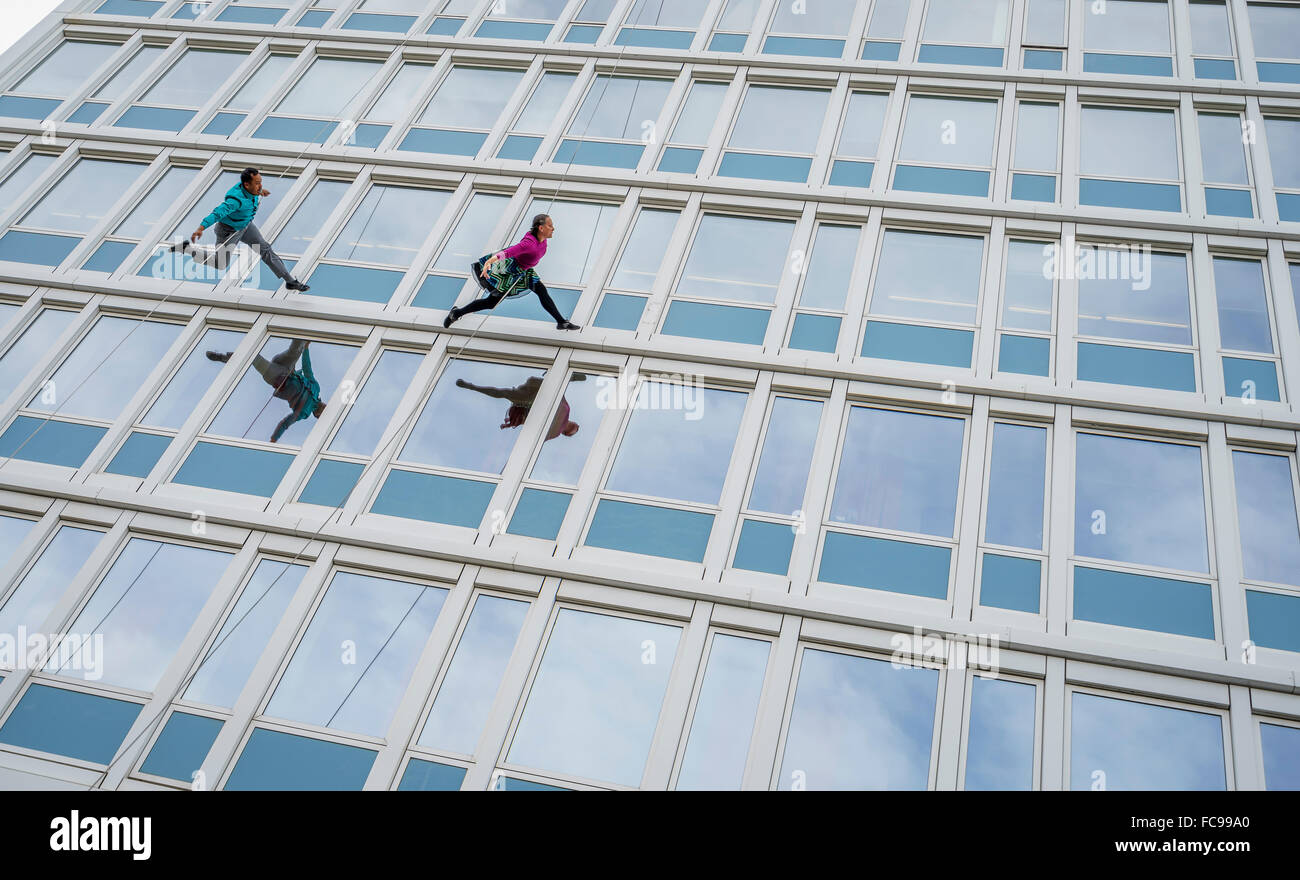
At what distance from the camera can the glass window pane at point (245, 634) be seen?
34.0 ft

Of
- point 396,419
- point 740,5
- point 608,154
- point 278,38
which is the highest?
Result: point 740,5

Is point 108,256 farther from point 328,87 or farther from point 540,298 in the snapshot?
point 540,298

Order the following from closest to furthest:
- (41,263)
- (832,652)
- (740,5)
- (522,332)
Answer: (832,652)
(522,332)
(41,263)
(740,5)

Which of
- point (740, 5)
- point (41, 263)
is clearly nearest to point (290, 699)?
point (41, 263)

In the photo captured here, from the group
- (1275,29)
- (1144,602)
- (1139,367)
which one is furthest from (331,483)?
(1275,29)

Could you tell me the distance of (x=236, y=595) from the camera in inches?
432

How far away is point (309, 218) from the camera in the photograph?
14.4 metres

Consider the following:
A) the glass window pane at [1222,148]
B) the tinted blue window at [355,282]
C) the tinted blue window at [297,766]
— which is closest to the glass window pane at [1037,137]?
the glass window pane at [1222,148]

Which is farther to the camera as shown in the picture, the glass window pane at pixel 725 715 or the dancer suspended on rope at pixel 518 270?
the dancer suspended on rope at pixel 518 270

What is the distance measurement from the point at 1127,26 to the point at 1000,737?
34.7 feet

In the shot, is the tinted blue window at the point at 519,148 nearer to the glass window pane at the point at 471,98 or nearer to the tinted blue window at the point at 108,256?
the glass window pane at the point at 471,98

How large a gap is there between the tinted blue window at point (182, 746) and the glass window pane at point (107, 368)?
432cm

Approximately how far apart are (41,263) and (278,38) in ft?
17.0

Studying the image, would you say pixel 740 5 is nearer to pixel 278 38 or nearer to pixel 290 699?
pixel 278 38
